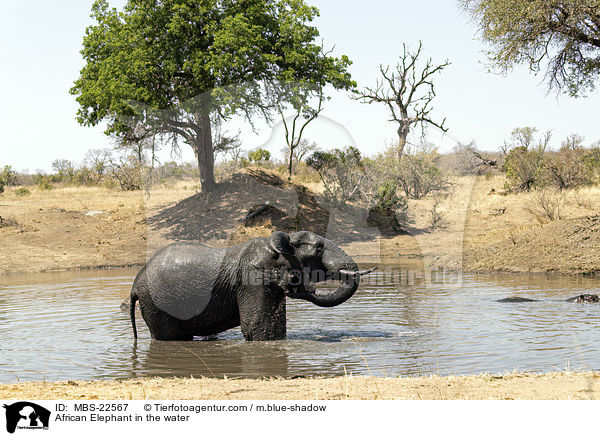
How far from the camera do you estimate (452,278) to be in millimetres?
17969

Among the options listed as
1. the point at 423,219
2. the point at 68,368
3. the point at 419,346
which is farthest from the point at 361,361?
the point at 423,219

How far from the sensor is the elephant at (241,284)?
380 inches

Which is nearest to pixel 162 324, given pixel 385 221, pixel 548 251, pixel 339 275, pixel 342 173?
pixel 339 275

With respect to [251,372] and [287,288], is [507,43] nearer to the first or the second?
[287,288]

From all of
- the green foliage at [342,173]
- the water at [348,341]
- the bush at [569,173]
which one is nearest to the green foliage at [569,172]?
the bush at [569,173]

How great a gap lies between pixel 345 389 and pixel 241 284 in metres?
3.75

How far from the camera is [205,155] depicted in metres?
32.1

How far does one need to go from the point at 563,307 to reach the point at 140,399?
874 centimetres

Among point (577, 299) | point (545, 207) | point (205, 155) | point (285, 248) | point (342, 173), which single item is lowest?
point (577, 299)

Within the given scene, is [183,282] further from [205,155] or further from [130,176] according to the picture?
[130,176]

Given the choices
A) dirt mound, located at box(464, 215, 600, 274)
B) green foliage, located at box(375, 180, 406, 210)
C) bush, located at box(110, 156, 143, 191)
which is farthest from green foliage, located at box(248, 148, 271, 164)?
dirt mound, located at box(464, 215, 600, 274)

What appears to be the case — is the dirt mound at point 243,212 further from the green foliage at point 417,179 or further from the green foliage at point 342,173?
the green foliage at point 417,179
